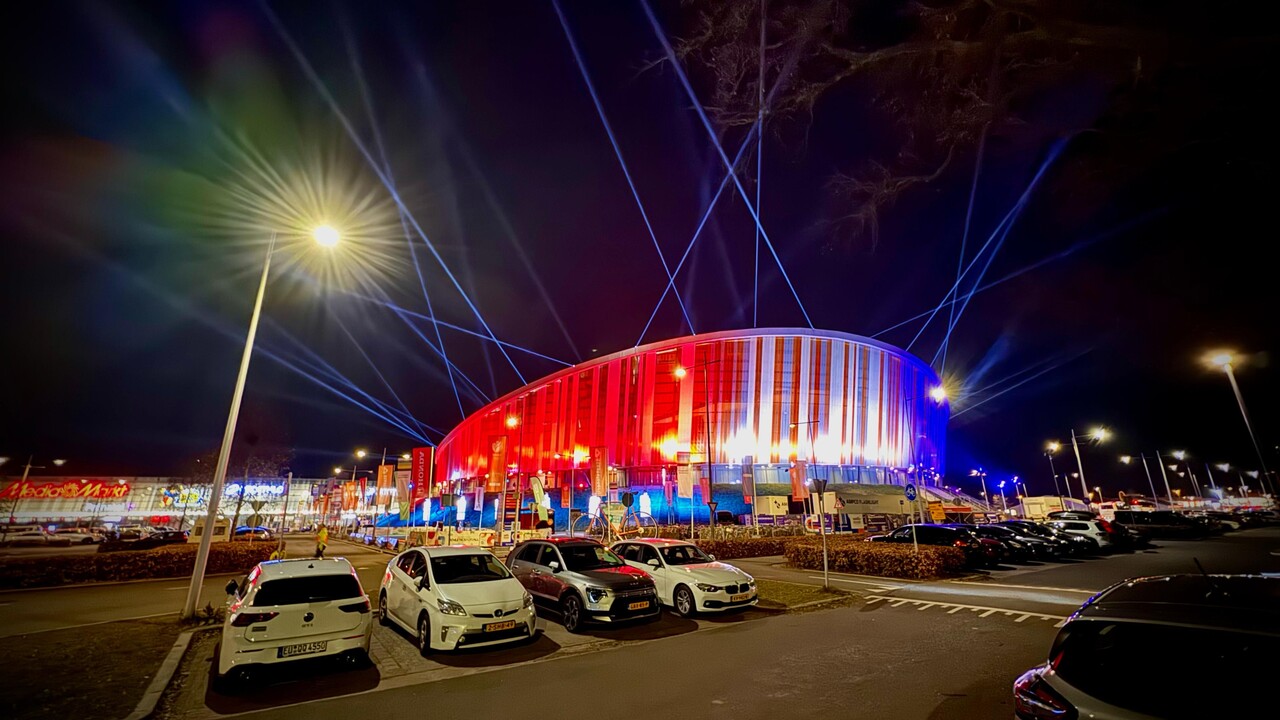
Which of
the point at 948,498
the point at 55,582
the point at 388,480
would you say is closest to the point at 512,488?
the point at 388,480

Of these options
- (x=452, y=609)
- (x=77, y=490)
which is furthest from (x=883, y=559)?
(x=77, y=490)

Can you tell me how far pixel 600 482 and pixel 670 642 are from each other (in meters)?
37.0

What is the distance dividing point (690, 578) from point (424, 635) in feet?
18.6

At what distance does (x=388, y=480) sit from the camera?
51.5m

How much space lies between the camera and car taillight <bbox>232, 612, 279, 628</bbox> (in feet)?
23.8

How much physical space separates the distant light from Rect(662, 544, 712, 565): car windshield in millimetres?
11406

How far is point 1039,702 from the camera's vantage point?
301cm

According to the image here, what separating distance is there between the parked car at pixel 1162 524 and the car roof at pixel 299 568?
40.5 meters

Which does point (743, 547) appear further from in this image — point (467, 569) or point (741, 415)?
point (741, 415)

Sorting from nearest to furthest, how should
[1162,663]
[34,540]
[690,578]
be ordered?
[1162,663], [690,578], [34,540]

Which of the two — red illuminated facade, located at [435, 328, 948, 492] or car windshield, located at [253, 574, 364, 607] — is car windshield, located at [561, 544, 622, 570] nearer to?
car windshield, located at [253, 574, 364, 607]

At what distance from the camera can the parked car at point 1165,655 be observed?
8.29 ft

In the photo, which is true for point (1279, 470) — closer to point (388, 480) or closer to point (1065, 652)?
point (1065, 652)

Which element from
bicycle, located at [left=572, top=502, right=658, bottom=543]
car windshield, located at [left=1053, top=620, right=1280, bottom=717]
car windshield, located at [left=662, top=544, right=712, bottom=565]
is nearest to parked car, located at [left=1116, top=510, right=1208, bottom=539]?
bicycle, located at [left=572, top=502, right=658, bottom=543]
